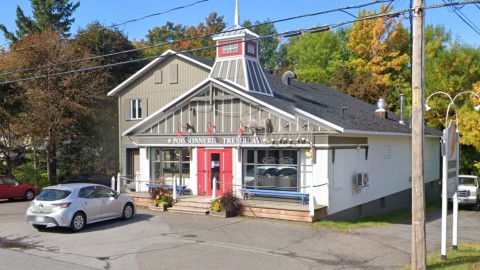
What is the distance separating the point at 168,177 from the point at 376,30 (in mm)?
29148

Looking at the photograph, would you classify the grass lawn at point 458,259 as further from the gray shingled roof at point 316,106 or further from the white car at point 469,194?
the white car at point 469,194

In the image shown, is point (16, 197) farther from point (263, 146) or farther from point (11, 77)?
point (263, 146)

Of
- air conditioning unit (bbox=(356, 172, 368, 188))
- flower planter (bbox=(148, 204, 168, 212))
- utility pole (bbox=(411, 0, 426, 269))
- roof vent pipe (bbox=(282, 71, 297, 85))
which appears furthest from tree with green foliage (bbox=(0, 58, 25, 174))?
utility pole (bbox=(411, 0, 426, 269))

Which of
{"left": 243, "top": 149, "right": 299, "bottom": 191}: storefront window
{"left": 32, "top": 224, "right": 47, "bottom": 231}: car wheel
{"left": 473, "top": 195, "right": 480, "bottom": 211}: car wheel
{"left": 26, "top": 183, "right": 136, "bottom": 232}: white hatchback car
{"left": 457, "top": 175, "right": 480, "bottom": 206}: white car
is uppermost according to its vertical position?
{"left": 243, "top": 149, "right": 299, "bottom": 191}: storefront window

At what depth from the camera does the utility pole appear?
922 cm

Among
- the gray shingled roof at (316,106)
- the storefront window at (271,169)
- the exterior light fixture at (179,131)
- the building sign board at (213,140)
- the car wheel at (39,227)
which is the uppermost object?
the gray shingled roof at (316,106)

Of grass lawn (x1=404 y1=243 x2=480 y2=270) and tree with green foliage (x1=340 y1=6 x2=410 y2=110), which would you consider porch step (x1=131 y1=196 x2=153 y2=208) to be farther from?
tree with green foliage (x1=340 y1=6 x2=410 y2=110)

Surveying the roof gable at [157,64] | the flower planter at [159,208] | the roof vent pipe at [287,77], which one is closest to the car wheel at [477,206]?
the roof vent pipe at [287,77]

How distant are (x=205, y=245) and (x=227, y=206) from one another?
435 cm

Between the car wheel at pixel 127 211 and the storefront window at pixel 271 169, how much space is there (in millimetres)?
4662

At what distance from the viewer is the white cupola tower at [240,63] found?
66.2 feet

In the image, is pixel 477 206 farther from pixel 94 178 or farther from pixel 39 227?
pixel 94 178

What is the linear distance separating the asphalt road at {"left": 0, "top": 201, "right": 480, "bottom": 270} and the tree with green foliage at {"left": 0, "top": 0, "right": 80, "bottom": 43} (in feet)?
109

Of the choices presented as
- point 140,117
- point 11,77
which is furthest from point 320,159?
point 11,77
